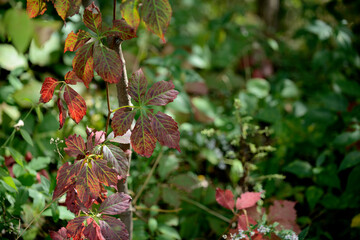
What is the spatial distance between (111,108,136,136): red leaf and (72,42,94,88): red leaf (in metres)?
0.12

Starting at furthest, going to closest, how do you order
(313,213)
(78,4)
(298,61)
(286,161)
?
(298,61) → (286,161) → (313,213) → (78,4)

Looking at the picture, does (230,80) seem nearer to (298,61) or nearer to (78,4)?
(298,61)

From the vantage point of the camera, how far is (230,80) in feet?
7.97

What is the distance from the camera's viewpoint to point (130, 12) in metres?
0.82

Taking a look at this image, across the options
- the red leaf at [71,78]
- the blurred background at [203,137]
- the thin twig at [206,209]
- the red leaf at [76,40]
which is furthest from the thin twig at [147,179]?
the red leaf at [76,40]

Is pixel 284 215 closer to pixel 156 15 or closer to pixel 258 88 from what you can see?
pixel 156 15

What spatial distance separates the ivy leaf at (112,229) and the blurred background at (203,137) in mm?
284

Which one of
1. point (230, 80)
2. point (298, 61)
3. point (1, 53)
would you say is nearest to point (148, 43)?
point (230, 80)

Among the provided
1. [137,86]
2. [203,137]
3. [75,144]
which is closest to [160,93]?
[137,86]

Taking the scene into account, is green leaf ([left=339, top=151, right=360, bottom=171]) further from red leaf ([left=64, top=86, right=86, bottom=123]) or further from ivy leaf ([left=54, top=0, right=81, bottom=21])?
ivy leaf ([left=54, top=0, right=81, bottom=21])

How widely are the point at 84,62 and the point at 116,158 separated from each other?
0.28m

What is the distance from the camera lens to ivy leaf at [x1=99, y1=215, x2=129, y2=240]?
0.92 m

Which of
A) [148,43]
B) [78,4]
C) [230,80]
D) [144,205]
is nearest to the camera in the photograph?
[78,4]

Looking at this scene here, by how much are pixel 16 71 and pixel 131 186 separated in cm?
73
